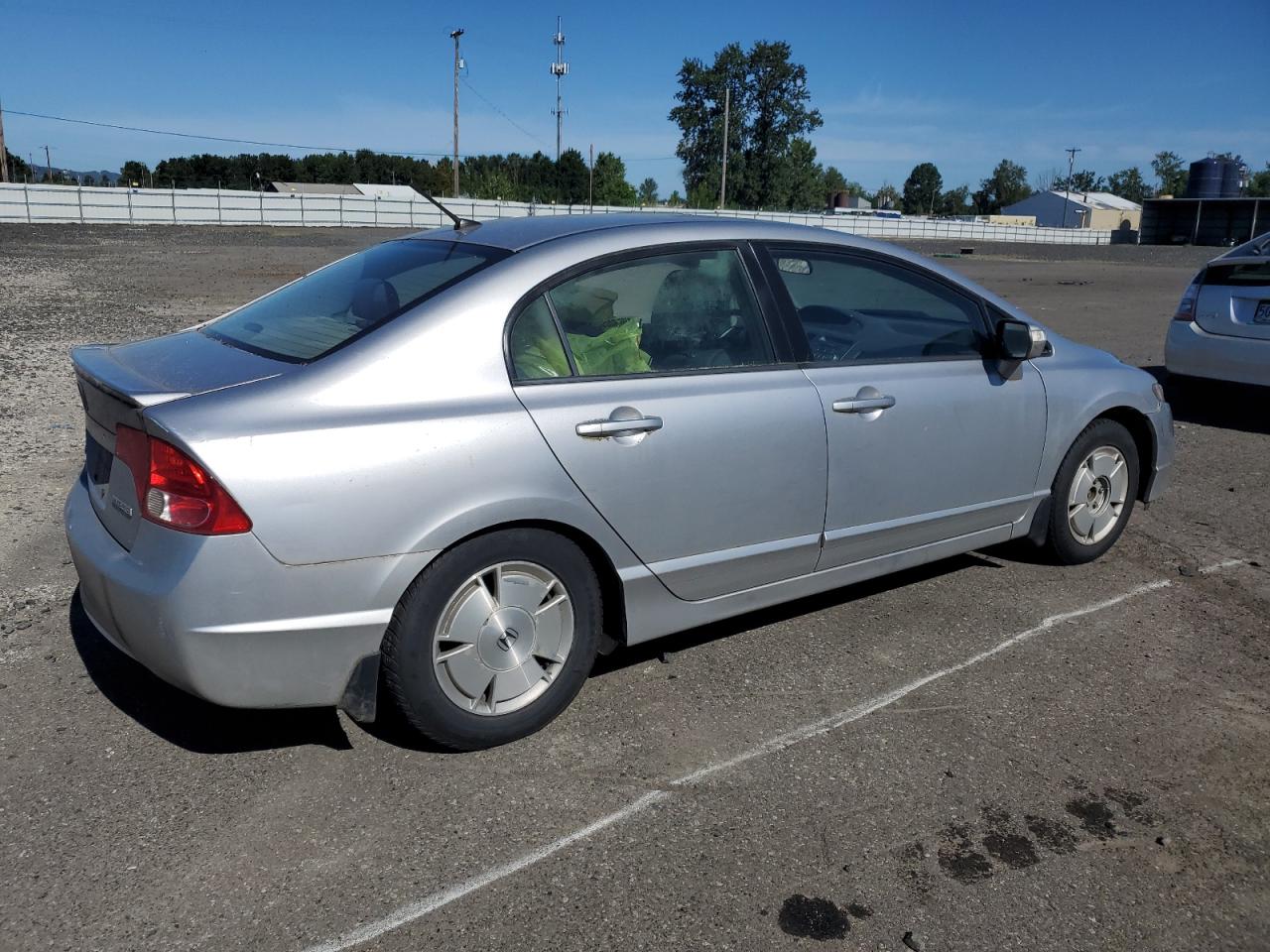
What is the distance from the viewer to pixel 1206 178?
260 ft

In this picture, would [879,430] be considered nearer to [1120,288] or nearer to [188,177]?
[1120,288]

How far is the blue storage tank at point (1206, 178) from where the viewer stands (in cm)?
7856

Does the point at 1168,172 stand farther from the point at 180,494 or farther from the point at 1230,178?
the point at 180,494

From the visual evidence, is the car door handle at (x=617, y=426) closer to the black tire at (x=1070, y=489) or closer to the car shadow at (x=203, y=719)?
the car shadow at (x=203, y=719)

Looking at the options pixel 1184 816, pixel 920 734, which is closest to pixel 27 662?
pixel 920 734

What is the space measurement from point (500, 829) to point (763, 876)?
0.73m

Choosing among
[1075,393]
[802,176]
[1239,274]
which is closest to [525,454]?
[1075,393]

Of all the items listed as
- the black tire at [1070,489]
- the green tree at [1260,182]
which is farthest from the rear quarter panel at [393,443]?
the green tree at [1260,182]

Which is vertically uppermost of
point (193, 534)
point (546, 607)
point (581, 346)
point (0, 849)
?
point (581, 346)

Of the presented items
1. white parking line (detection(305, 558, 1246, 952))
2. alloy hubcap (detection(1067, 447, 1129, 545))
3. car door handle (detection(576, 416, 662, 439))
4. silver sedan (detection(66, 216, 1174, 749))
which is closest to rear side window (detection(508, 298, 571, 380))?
silver sedan (detection(66, 216, 1174, 749))

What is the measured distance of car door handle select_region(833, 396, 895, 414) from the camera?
3.88 metres

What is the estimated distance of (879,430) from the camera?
400 cm

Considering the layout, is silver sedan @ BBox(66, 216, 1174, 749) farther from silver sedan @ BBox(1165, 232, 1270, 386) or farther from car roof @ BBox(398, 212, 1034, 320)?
silver sedan @ BBox(1165, 232, 1270, 386)

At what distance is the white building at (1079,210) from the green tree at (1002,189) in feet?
93.7
